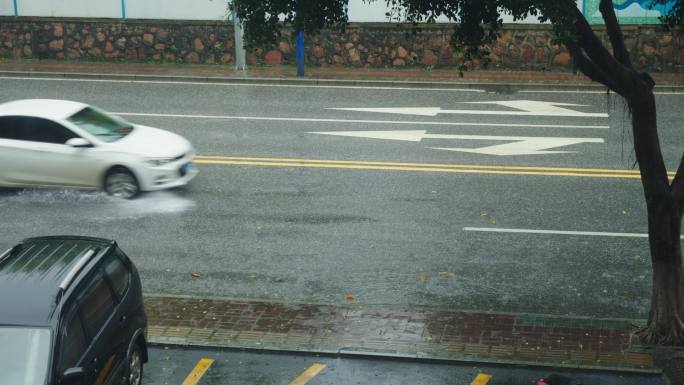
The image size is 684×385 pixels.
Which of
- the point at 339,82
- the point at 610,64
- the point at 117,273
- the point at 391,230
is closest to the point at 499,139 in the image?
the point at 391,230

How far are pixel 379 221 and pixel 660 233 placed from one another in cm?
516

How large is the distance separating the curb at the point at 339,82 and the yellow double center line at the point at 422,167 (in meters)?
7.94

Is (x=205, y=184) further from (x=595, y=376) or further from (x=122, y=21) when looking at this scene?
(x=122, y=21)

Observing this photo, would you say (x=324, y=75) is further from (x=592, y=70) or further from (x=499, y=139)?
(x=592, y=70)

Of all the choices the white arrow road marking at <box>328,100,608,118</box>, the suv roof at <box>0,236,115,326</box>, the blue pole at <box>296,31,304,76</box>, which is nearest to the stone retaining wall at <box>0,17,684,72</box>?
the blue pole at <box>296,31,304,76</box>

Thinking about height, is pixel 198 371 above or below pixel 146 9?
below

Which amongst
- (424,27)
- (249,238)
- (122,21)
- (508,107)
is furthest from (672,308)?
(122,21)

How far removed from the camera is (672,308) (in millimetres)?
9375

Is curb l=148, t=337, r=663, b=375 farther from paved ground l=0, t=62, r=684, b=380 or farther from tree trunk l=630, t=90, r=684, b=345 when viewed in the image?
tree trunk l=630, t=90, r=684, b=345

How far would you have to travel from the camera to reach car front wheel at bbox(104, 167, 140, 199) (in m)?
14.8

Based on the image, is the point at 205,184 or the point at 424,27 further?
the point at 424,27

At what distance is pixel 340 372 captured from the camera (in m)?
9.04

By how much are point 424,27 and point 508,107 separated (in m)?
4.94

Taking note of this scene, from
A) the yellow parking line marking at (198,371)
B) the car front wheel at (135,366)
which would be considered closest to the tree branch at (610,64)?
the yellow parking line marking at (198,371)
